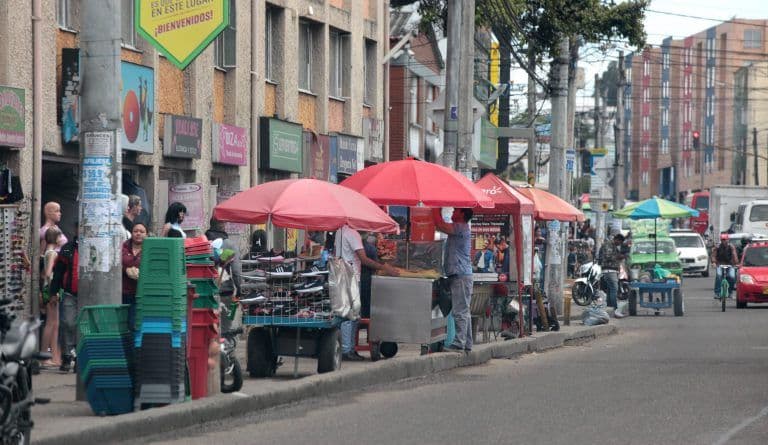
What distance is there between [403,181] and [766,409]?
7482 millimetres

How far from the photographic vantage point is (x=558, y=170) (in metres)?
32.0

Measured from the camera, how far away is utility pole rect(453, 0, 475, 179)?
24.3 metres

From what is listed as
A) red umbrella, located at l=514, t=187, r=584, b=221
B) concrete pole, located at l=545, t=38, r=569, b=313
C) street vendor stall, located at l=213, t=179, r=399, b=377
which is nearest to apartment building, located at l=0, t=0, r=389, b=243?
street vendor stall, located at l=213, t=179, r=399, b=377

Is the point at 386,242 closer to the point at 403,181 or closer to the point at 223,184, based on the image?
the point at 403,181

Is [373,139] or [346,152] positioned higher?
[373,139]

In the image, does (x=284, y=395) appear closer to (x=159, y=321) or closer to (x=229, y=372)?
(x=229, y=372)

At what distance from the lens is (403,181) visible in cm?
1994

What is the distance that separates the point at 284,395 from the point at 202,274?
1.54 meters

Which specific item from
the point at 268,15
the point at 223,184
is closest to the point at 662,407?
the point at 223,184

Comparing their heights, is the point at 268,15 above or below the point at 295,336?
above

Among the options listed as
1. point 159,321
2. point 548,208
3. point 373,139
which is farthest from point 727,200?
point 159,321

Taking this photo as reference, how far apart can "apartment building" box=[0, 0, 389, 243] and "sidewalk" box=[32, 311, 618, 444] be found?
3.60 meters

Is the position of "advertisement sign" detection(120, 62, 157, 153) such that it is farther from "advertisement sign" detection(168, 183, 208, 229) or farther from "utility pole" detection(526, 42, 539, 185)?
"utility pole" detection(526, 42, 539, 185)

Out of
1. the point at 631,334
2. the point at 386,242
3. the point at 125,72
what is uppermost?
the point at 125,72
